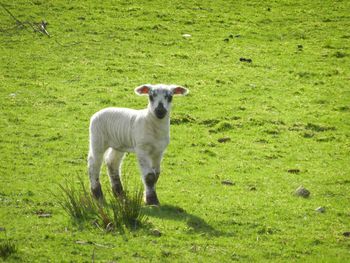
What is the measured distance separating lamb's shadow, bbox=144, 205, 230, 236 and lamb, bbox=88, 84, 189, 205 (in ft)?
0.96

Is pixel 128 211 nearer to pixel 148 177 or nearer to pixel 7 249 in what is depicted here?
pixel 148 177

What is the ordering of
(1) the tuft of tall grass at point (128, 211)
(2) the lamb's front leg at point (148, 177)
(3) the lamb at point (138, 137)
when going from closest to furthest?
(1) the tuft of tall grass at point (128, 211) < (2) the lamb's front leg at point (148, 177) < (3) the lamb at point (138, 137)

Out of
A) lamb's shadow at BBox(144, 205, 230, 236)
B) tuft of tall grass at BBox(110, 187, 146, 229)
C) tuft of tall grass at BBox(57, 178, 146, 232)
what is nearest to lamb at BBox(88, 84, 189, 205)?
lamb's shadow at BBox(144, 205, 230, 236)

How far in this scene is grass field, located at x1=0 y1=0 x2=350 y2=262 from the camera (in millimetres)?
12664

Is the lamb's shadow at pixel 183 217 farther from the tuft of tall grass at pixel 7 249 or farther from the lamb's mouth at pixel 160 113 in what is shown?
the tuft of tall grass at pixel 7 249

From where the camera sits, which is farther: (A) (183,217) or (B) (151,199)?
(B) (151,199)

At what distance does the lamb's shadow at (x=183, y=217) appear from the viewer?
43.2ft

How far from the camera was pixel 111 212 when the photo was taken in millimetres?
13516

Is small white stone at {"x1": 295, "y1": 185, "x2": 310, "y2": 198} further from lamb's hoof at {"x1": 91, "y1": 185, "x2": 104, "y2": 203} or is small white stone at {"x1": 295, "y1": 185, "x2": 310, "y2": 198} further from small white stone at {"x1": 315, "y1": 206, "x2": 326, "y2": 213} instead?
lamb's hoof at {"x1": 91, "y1": 185, "x2": 104, "y2": 203}

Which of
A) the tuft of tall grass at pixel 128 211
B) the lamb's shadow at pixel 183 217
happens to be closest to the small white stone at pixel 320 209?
the lamb's shadow at pixel 183 217

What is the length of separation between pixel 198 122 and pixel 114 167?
21.8 ft

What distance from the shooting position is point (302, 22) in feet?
102

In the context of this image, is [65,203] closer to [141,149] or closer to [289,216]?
[141,149]

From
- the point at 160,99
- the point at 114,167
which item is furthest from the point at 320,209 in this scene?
the point at 114,167
